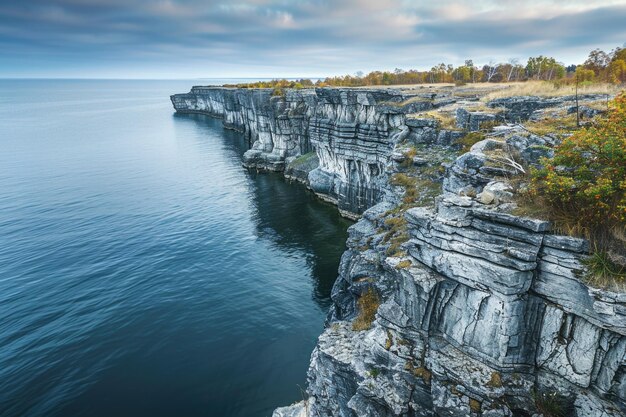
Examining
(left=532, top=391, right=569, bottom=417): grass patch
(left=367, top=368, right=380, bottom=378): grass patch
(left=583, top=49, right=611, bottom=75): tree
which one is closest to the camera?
(left=532, top=391, right=569, bottom=417): grass patch

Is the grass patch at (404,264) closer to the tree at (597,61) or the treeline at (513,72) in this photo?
the treeline at (513,72)

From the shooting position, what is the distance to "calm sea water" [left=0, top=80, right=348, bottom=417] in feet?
86.7

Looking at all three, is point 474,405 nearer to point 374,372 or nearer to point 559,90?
point 374,372

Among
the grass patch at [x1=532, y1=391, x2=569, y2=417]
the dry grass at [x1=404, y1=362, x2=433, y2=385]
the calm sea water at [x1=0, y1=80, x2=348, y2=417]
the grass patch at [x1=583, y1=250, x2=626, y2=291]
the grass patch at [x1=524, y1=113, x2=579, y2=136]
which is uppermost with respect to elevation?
the grass patch at [x1=524, y1=113, x2=579, y2=136]

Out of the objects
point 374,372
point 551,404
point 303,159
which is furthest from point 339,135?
point 551,404

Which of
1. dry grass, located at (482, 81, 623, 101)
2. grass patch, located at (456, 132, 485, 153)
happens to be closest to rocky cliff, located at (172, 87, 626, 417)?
dry grass, located at (482, 81, 623, 101)

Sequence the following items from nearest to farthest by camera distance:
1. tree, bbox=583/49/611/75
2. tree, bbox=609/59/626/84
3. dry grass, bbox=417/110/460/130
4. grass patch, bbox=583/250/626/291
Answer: grass patch, bbox=583/250/626/291, dry grass, bbox=417/110/460/130, tree, bbox=609/59/626/84, tree, bbox=583/49/611/75

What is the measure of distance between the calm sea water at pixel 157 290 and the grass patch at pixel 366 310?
828cm

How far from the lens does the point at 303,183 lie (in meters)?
76.6

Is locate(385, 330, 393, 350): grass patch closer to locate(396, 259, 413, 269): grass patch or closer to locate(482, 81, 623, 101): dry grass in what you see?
locate(396, 259, 413, 269): grass patch

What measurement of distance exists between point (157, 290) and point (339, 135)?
3734cm

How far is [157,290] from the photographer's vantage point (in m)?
38.7

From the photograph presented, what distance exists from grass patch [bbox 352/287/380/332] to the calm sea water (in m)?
8.28

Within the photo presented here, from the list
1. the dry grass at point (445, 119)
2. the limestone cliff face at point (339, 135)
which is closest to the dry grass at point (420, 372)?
the dry grass at point (445, 119)
